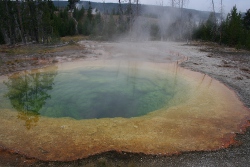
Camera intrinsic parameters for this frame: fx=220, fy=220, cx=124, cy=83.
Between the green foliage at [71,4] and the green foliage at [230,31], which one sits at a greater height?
the green foliage at [71,4]

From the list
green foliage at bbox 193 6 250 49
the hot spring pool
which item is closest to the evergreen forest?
green foliage at bbox 193 6 250 49

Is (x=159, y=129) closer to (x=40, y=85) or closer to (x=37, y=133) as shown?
(x=37, y=133)

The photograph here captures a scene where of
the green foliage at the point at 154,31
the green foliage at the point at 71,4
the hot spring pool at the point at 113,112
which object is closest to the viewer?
the hot spring pool at the point at 113,112

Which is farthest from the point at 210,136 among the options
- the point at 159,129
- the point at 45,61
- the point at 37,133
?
the point at 45,61

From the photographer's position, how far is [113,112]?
859 centimetres

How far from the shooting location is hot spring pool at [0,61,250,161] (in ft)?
19.4

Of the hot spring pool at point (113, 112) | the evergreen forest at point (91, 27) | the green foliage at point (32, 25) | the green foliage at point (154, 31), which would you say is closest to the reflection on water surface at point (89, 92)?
the hot spring pool at point (113, 112)

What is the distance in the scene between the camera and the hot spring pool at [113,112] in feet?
19.4

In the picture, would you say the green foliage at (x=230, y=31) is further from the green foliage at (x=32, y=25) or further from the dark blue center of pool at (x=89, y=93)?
the dark blue center of pool at (x=89, y=93)

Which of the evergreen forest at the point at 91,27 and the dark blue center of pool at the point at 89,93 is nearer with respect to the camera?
the dark blue center of pool at the point at 89,93

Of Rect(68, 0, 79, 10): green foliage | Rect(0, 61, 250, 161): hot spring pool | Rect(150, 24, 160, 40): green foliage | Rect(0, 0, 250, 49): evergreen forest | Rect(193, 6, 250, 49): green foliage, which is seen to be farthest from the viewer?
Rect(68, 0, 79, 10): green foliage

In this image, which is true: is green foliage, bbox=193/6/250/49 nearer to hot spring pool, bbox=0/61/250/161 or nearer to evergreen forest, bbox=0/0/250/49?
evergreen forest, bbox=0/0/250/49

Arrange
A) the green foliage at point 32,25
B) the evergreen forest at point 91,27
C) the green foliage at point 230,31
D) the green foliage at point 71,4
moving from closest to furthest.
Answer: the green foliage at point 32,25 → the evergreen forest at point 91,27 → the green foliage at point 230,31 → the green foliage at point 71,4

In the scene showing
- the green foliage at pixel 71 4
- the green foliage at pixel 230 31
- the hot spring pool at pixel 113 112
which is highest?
the green foliage at pixel 71 4
